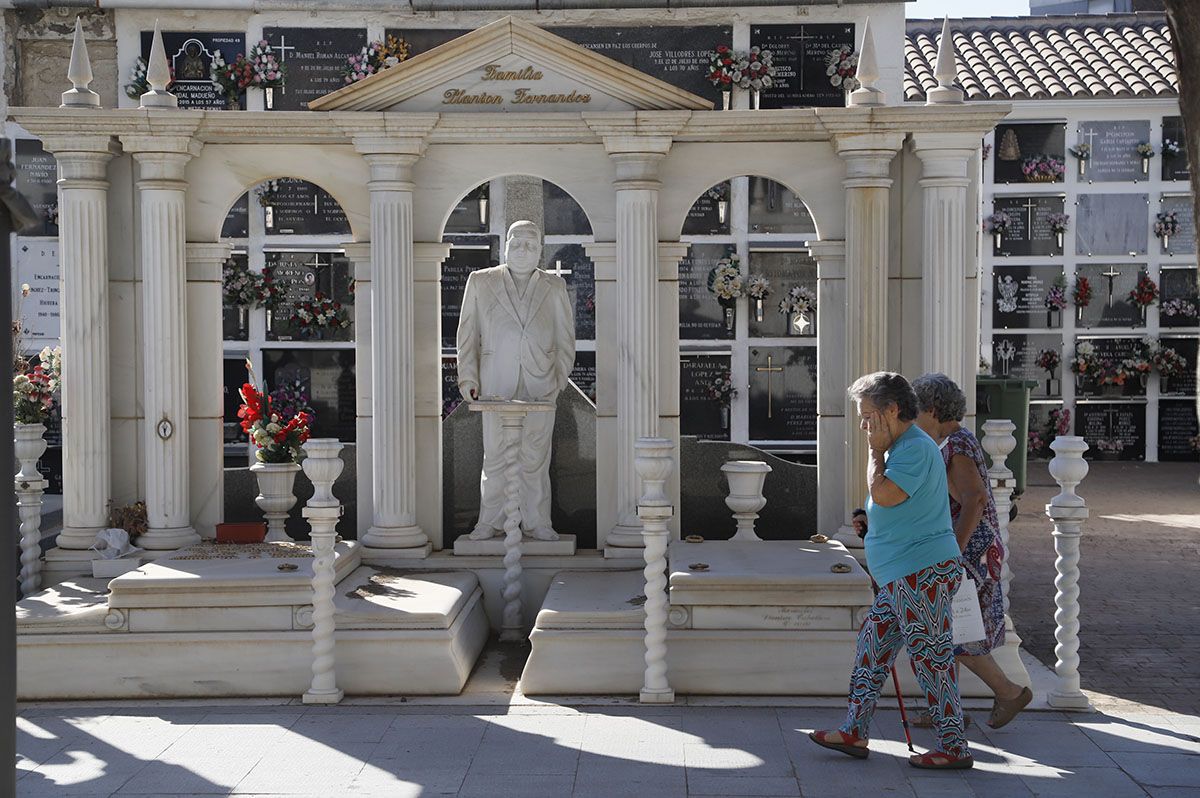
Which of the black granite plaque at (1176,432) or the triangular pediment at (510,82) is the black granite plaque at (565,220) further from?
the black granite plaque at (1176,432)

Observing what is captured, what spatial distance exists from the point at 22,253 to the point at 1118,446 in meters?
14.3

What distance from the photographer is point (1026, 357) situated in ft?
65.1

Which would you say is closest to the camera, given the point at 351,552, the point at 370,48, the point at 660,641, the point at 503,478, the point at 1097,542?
the point at 660,641

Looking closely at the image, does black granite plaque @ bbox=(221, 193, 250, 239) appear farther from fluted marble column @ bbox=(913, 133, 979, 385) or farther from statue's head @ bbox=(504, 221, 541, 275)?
fluted marble column @ bbox=(913, 133, 979, 385)

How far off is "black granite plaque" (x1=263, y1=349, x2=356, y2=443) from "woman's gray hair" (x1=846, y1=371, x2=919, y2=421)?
1118 centimetres

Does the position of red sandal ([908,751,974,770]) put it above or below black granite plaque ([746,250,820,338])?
below

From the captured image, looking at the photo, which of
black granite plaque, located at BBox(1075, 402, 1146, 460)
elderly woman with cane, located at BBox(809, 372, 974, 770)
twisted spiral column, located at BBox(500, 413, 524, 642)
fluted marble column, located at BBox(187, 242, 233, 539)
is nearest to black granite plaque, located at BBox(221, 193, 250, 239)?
fluted marble column, located at BBox(187, 242, 233, 539)

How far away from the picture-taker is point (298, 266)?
16.6 metres

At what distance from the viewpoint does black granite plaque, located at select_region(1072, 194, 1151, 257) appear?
1972 centimetres

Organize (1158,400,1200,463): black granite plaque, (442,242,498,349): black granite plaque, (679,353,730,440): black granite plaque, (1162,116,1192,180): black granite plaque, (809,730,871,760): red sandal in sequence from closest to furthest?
(809,730,871,760): red sandal, (442,242,498,349): black granite plaque, (679,353,730,440): black granite plaque, (1158,400,1200,463): black granite plaque, (1162,116,1192,180): black granite plaque

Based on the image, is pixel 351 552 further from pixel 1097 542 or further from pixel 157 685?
pixel 1097 542

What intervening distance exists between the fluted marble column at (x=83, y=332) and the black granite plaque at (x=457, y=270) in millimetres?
7508

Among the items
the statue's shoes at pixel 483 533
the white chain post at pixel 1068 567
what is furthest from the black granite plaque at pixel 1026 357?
the white chain post at pixel 1068 567

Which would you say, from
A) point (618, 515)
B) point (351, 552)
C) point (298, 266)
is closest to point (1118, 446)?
point (298, 266)
